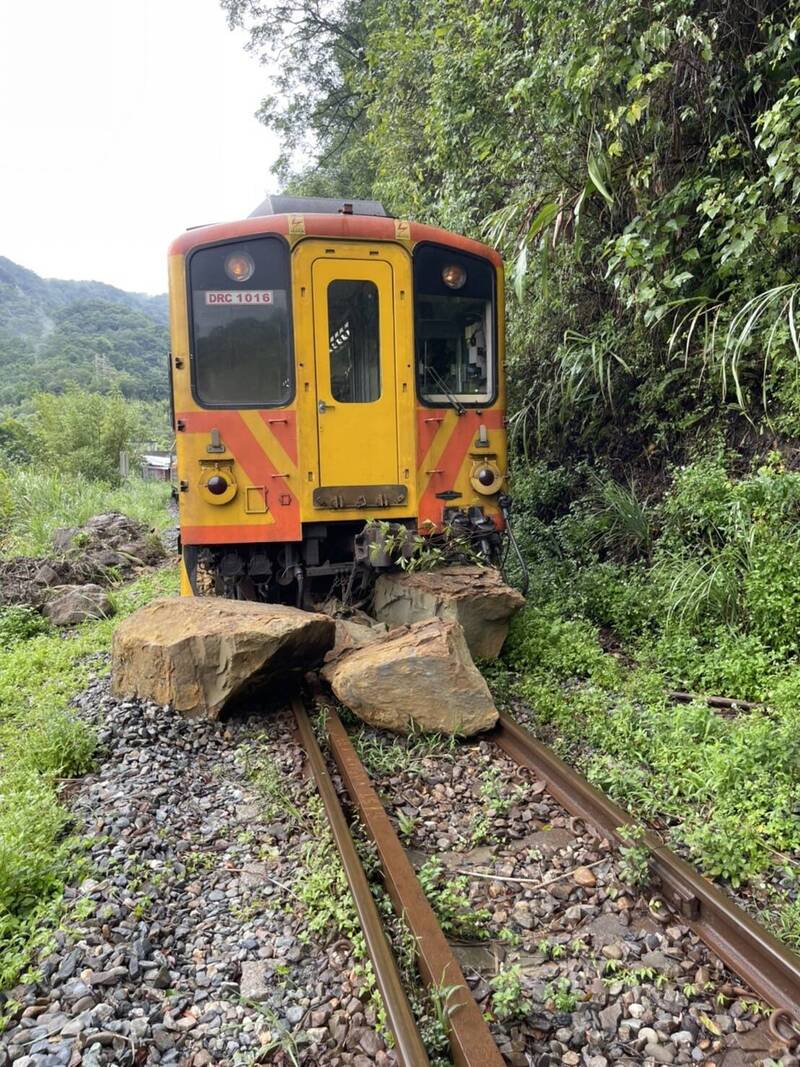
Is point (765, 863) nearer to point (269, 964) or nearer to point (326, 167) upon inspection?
point (269, 964)

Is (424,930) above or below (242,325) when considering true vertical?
below

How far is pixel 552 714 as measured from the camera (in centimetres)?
433

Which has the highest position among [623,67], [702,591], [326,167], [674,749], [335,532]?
[326,167]

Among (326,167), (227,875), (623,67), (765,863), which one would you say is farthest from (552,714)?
(326,167)

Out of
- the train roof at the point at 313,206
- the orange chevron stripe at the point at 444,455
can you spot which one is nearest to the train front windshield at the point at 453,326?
the orange chevron stripe at the point at 444,455

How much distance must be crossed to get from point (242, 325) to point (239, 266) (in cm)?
40

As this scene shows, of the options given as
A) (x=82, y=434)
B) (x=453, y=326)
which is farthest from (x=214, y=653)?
(x=82, y=434)

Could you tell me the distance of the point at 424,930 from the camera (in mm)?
2414

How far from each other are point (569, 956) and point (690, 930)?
454mm

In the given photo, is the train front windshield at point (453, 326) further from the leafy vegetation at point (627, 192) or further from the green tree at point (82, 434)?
the green tree at point (82, 434)

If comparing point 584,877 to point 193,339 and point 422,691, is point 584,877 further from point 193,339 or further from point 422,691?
point 193,339

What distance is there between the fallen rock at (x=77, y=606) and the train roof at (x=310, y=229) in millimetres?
3889

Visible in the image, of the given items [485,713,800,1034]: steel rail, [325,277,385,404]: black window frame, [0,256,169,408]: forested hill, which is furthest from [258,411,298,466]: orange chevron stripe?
[0,256,169,408]: forested hill

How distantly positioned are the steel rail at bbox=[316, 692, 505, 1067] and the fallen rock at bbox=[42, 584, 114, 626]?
4.41 m
